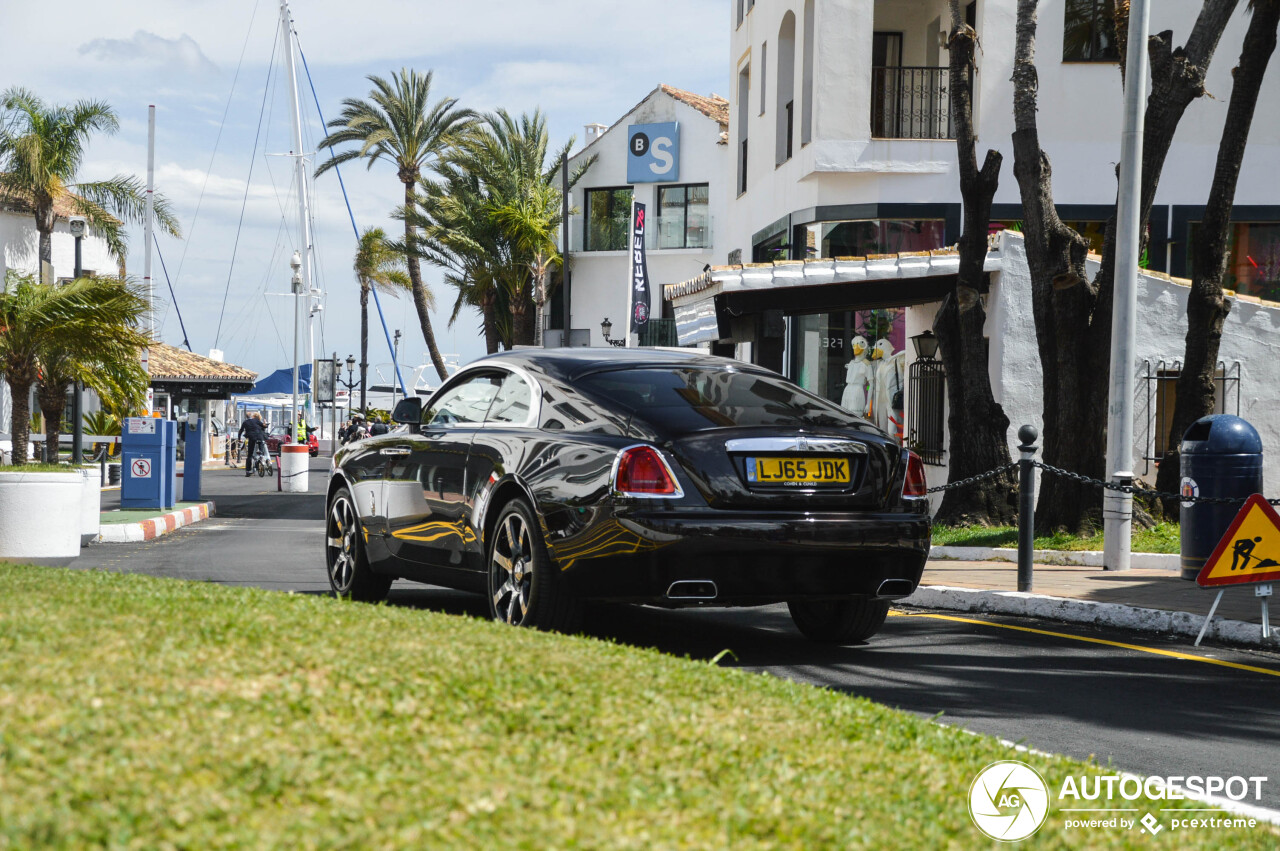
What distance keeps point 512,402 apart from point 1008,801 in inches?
177

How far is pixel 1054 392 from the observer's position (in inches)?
560

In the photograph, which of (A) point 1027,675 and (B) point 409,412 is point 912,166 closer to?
(B) point 409,412

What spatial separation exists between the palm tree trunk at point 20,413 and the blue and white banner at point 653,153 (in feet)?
104

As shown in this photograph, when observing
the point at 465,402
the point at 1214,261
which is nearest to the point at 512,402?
the point at 465,402

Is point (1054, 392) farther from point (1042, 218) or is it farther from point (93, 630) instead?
point (93, 630)

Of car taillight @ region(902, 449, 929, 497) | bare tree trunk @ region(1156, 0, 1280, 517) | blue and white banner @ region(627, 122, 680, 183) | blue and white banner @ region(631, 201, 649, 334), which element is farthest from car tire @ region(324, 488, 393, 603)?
blue and white banner @ region(627, 122, 680, 183)

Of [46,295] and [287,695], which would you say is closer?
[287,695]

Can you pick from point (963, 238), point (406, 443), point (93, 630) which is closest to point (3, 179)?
point (963, 238)

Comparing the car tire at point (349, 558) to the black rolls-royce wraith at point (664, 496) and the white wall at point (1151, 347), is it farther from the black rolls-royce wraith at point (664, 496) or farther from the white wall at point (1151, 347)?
the white wall at point (1151, 347)

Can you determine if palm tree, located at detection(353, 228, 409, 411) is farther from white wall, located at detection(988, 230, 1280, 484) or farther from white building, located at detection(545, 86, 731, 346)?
white wall, located at detection(988, 230, 1280, 484)

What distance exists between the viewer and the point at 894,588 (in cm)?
688

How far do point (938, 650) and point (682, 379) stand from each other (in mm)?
2141

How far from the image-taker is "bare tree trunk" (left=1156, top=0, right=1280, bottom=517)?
14.0 m

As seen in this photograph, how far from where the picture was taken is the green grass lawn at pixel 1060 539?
13.1 metres
